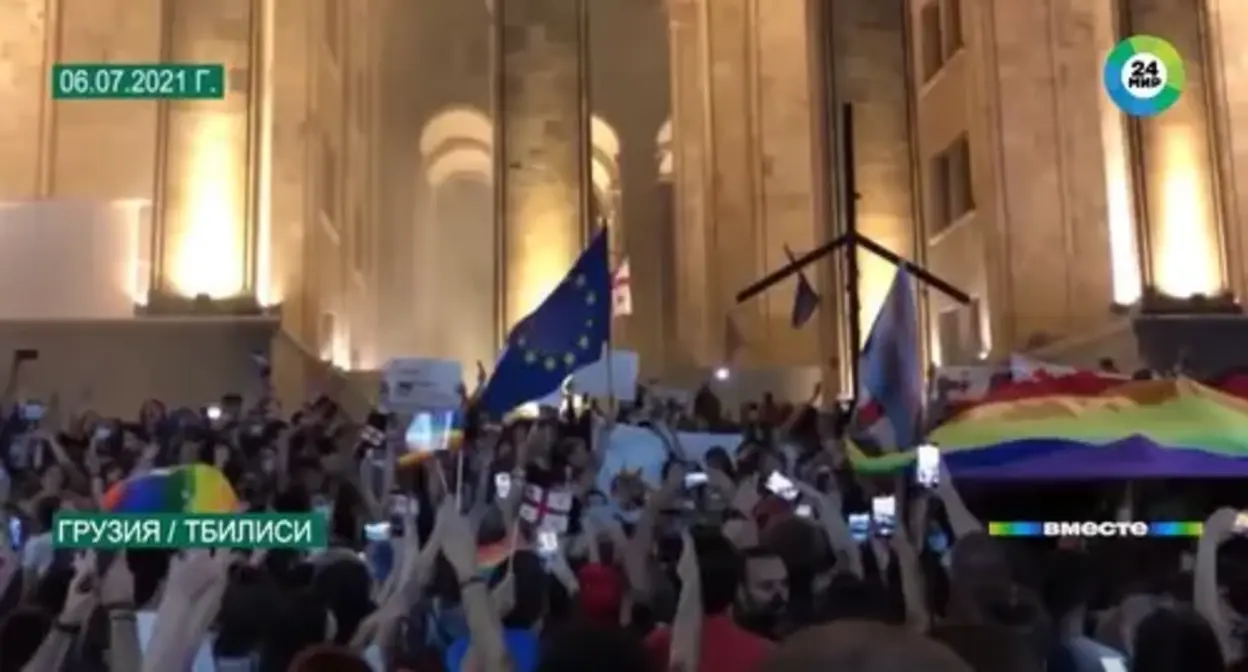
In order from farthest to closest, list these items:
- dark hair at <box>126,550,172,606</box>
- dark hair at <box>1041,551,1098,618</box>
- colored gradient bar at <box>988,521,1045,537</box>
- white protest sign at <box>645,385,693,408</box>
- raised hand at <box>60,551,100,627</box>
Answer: white protest sign at <box>645,385,693,408</box>, colored gradient bar at <box>988,521,1045,537</box>, dark hair at <box>126,550,172,606</box>, dark hair at <box>1041,551,1098,618</box>, raised hand at <box>60,551,100,627</box>

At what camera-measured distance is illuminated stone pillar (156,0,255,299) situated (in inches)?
690

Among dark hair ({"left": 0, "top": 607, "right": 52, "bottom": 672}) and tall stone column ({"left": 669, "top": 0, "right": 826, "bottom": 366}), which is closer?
dark hair ({"left": 0, "top": 607, "right": 52, "bottom": 672})

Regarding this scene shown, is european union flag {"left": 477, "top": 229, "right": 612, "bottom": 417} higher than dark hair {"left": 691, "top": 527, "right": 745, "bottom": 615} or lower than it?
higher

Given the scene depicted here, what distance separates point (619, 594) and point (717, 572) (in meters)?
0.67

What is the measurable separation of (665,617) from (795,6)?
1928cm

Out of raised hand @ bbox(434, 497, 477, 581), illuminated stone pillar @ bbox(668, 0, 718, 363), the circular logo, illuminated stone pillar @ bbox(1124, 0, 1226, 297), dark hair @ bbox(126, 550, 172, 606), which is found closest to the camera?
raised hand @ bbox(434, 497, 477, 581)

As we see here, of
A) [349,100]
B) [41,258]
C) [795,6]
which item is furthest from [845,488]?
[349,100]

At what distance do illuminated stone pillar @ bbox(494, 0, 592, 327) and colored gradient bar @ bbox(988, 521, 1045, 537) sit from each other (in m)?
17.5

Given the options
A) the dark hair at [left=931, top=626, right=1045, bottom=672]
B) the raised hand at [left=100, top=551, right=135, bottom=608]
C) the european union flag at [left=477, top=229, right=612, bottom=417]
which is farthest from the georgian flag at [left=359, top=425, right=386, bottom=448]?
the dark hair at [left=931, top=626, right=1045, bottom=672]

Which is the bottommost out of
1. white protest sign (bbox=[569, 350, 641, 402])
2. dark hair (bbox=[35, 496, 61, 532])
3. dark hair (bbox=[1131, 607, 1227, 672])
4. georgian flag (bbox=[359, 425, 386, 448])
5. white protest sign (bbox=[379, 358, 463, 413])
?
dark hair (bbox=[1131, 607, 1227, 672])

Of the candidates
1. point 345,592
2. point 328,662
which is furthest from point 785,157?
point 328,662

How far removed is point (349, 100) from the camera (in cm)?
2470

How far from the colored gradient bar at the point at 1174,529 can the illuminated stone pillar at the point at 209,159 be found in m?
12.1

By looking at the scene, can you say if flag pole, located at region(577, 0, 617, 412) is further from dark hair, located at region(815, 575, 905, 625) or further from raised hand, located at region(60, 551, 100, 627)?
raised hand, located at region(60, 551, 100, 627)
